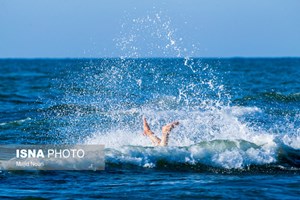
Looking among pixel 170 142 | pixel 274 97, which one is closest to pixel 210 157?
pixel 170 142

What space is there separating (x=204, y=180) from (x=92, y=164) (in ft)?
8.81

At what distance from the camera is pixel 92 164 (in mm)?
14203

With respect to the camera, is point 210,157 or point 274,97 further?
point 274,97

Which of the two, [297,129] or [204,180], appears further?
[297,129]

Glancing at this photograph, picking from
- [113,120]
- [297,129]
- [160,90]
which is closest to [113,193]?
[297,129]

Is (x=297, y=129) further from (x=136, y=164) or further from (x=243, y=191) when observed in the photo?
(x=243, y=191)

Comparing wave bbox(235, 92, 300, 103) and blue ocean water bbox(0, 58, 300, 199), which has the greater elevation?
wave bbox(235, 92, 300, 103)

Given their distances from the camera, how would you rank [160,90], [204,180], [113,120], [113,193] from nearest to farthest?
[113,193] → [204,180] → [113,120] → [160,90]

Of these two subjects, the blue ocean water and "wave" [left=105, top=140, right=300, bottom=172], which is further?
"wave" [left=105, top=140, right=300, bottom=172]

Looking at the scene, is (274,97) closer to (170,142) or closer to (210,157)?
(170,142)

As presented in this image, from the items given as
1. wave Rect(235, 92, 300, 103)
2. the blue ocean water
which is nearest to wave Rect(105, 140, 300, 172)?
the blue ocean water

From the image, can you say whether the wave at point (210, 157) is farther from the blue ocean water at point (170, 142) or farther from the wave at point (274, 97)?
the wave at point (274, 97)

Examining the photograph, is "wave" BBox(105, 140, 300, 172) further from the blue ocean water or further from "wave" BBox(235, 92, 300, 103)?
"wave" BBox(235, 92, 300, 103)

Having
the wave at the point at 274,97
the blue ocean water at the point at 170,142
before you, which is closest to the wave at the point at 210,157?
the blue ocean water at the point at 170,142
